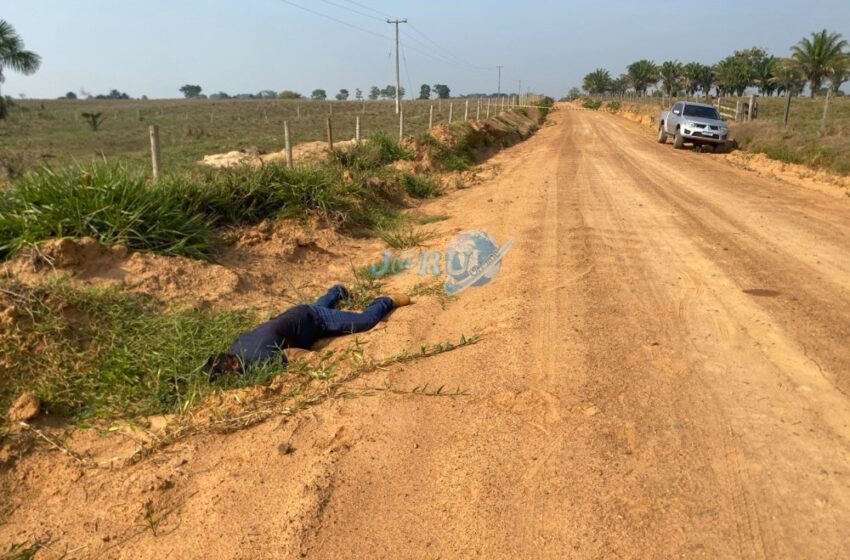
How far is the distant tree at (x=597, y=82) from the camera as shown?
118m

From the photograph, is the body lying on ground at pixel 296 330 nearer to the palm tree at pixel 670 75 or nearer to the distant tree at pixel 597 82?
the palm tree at pixel 670 75

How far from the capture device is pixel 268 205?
25.9 ft

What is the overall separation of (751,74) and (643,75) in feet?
71.1

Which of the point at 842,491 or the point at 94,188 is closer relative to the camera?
the point at 842,491

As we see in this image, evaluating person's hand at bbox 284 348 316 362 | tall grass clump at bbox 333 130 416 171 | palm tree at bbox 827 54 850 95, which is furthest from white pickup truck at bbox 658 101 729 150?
person's hand at bbox 284 348 316 362

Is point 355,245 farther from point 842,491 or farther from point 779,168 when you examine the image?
point 779,168

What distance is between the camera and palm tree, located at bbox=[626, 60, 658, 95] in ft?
285

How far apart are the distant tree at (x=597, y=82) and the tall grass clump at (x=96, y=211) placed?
124018mm

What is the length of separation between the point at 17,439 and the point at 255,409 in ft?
4.33

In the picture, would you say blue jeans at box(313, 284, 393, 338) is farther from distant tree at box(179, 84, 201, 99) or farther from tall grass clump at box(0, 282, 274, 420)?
distant tree at box(179, 84, 201, 99)

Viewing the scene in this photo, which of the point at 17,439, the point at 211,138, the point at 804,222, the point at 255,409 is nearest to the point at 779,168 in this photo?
the point at 804,222

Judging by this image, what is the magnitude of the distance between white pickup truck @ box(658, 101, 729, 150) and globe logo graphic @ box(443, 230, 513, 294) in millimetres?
15046

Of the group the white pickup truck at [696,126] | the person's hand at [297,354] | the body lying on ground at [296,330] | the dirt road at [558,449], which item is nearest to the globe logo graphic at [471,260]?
the dirt road at [558,449]

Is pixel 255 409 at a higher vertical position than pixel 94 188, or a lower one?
lower
